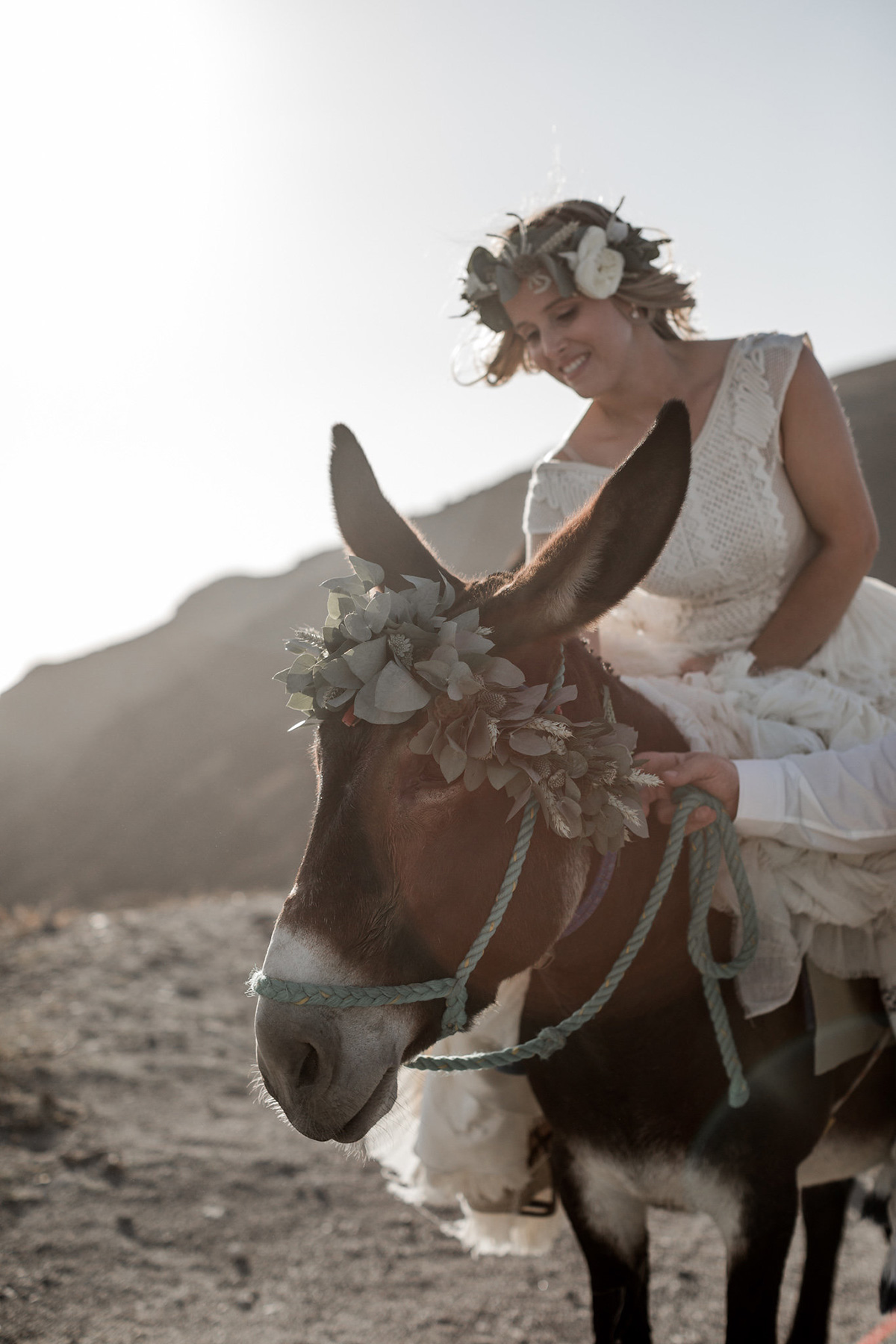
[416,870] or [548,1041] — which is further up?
[416,870]

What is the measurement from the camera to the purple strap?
163 centimetres

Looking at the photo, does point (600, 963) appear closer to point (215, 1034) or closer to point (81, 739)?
point (215, 1034)

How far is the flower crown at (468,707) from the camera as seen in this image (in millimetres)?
1393

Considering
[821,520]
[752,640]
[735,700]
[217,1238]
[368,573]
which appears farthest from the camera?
[217,1238]

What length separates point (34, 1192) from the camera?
3896 mm

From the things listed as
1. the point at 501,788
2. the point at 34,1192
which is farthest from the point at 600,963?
the point at 34,1192

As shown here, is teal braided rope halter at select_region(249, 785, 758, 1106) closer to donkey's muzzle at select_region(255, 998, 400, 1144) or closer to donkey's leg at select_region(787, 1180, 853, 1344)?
donkey's muzzle at select_region(255, 998, 400, 1144)

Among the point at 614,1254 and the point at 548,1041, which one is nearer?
the point at 548,1041

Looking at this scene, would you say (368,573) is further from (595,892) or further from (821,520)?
(821,520)

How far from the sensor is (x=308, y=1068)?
1361mm

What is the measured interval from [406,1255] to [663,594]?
3.47 meters

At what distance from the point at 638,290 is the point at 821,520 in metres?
0.97

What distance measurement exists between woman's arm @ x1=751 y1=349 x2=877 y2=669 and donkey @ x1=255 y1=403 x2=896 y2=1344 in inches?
26.1

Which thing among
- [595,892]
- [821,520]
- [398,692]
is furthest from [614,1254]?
[821,520]
